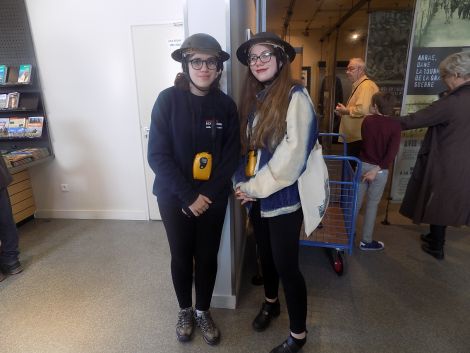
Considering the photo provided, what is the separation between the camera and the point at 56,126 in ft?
10.8

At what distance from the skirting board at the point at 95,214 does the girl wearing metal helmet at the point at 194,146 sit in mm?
1933

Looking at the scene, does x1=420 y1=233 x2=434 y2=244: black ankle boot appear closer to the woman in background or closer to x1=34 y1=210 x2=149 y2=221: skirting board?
the woman in background

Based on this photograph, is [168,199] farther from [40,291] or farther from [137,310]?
[40,291]

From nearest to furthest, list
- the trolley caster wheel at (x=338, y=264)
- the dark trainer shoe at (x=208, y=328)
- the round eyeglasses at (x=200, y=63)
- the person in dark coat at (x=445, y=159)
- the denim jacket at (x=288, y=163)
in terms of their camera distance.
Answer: the denim jacket at (x=288, y=163), the round eyeglasses at (x=200, y=63), the dark trainer shoe at (x=208, y=328), the person in dark coat at (x=445, y=159), the trolley caster wheel at (x=338, y=264)

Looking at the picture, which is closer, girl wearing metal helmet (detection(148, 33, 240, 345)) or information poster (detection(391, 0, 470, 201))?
girl wearing metal helmet (detection(148, 33, 240, 345))

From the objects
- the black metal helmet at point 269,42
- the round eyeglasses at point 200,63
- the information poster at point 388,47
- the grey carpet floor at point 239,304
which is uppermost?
the information poster at point 388,47

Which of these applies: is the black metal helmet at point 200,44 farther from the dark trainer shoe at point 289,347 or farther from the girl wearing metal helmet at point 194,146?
the dark trainer shoe at point 289,347

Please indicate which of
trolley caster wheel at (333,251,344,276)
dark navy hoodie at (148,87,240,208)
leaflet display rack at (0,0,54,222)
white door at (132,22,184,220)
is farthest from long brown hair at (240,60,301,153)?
leaflet display rack at (0,0,54,222)

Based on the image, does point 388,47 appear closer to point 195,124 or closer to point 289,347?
point 195,124

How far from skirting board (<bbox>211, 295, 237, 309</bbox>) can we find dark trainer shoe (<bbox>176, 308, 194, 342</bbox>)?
0.22 metres

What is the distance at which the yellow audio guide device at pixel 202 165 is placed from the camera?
58.9 inches

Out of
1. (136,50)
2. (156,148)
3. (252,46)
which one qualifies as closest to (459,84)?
(252,46)

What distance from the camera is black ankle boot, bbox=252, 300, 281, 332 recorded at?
1.83 meters

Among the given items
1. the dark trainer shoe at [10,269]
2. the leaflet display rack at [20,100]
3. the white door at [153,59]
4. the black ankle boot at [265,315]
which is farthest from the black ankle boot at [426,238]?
the leaflet display rack at [20,100]
